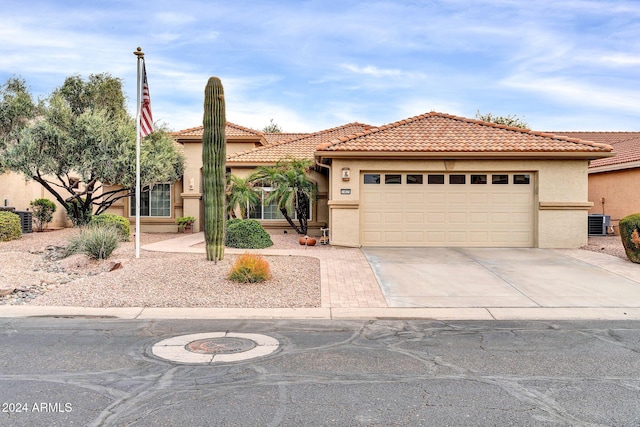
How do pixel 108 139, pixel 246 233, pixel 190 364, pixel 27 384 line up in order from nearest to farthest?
pixel 27 384 < pixel 190 364 < pixel 246 233 < pixel 108 139

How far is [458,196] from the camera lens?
16406 millimetres

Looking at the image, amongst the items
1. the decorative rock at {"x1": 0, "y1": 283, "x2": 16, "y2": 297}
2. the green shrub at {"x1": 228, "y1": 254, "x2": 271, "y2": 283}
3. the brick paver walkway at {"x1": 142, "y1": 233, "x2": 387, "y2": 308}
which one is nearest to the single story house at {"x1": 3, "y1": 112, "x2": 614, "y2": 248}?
the brick paver walkway at {"x1": 142, "y1": 233, "x2": 387, "y2": 308}

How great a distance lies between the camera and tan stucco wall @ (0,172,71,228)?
70.7 ft

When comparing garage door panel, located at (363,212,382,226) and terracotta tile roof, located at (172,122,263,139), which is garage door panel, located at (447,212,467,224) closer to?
garage door panel, located at (363,212,382,226)

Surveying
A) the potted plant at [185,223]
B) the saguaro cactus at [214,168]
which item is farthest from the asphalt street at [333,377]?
the potted plant at [185,223]

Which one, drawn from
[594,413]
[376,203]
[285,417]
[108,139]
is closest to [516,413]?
[594,413]

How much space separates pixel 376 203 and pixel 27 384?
1252 cm

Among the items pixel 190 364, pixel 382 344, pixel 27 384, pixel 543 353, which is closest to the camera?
pixel 27 384

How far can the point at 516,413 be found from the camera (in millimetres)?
4406

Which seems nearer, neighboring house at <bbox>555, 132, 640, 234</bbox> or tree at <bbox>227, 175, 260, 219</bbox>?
tree at <bbox>227, 175, 260, 219</bbox>

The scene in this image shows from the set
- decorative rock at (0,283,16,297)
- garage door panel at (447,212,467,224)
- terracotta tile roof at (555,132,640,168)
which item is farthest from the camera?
terracotta tile roof at (555,132,640,168)

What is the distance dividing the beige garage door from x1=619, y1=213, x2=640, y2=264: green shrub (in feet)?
10.9

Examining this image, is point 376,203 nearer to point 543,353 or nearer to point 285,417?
point 543,353

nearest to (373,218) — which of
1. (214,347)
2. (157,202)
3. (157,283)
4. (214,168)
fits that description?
(214,168)
